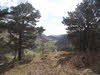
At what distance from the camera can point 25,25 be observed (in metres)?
11.5

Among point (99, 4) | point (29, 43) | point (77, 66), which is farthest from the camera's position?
point (29, 43)

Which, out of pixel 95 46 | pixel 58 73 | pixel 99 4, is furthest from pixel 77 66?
pixel 99 4

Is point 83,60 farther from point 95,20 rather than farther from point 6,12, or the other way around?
point 6,12

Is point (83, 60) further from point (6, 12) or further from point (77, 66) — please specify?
point (6, 12)

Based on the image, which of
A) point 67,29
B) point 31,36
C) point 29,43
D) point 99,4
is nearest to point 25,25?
point 31,36

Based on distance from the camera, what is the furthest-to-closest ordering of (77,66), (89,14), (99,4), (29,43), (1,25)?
(29,43) < (89,14) < (1,25) < (99,4) < (77,66)

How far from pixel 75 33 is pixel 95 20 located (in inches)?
106

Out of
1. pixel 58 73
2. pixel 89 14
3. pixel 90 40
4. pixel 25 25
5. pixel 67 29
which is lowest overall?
pixel 58 73

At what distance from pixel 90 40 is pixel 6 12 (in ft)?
32.8

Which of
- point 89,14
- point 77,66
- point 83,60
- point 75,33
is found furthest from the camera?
point 75,33

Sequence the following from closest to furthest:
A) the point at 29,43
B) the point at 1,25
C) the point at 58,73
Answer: the point at 58,73
the point at 1,25
the point at 29,43

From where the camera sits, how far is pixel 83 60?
22.7ft

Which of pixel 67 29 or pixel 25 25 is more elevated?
pixel 25 25

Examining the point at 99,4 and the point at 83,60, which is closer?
the point at 83,60
